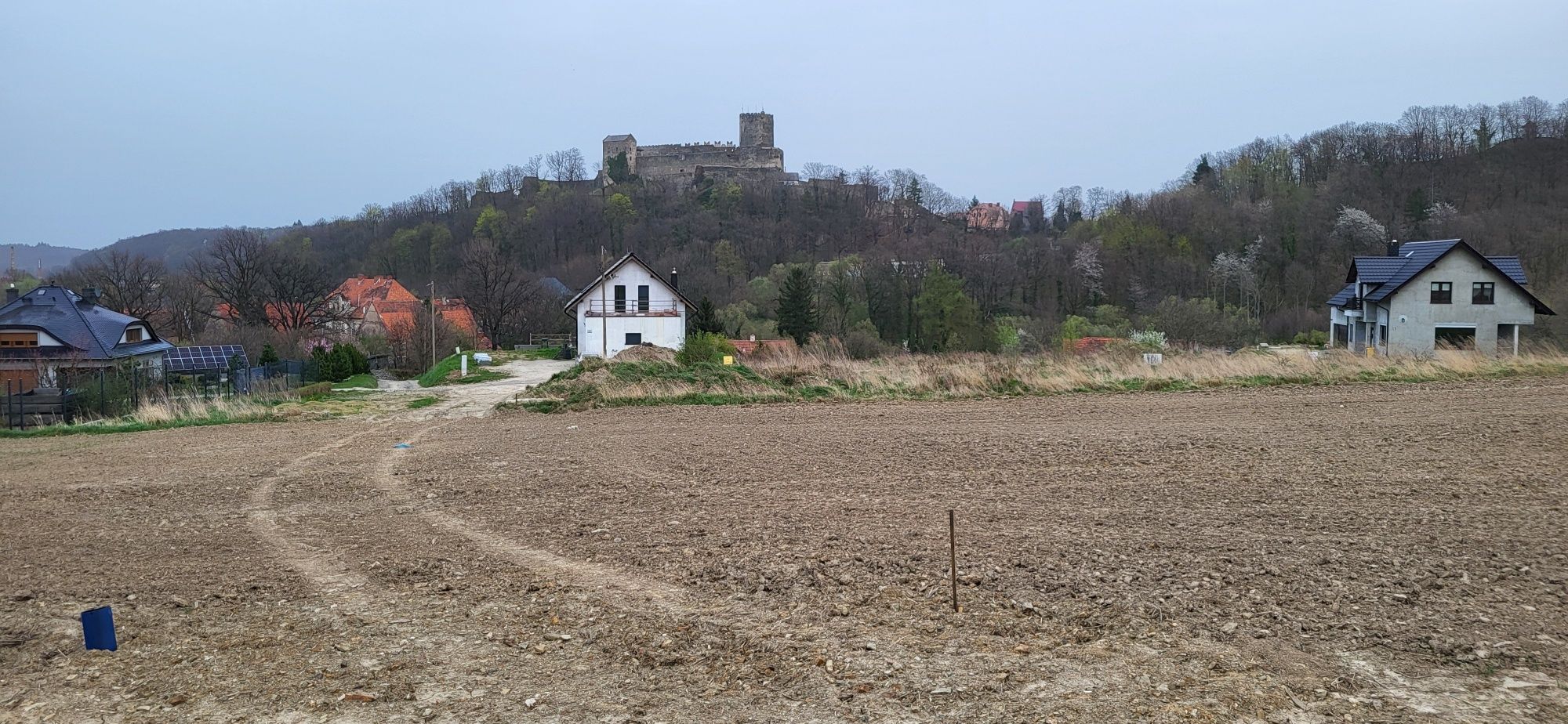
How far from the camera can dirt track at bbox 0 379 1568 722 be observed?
529cm

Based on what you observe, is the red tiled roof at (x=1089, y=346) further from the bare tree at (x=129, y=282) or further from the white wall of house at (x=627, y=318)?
the bare tree at (x=129, y=282)

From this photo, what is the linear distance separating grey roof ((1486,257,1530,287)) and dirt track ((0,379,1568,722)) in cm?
2960

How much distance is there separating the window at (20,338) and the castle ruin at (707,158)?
100595mm

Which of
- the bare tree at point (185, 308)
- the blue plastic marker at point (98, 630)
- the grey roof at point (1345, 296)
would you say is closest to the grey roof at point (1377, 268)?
the grey roof at point (1345, 296)

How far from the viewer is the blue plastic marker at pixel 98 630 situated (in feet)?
20.3

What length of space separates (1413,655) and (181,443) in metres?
18.3

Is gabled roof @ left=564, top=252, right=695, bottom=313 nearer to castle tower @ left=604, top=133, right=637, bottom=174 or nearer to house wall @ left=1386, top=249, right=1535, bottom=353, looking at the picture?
house wall @ left=1386, top=249, right=1535, bottom=353

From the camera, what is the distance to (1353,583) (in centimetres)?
664

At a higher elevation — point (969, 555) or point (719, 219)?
point (719, 219)

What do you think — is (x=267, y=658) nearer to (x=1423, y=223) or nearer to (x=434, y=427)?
(x=434, y=427)

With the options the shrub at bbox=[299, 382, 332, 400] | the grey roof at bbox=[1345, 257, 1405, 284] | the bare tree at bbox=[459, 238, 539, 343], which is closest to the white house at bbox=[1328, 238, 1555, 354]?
the grey roof at bbox=[1345, 257, 1405, 284]

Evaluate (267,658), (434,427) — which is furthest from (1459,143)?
(267,658)

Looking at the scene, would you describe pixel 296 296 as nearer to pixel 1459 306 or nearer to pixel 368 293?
pixel 368 293

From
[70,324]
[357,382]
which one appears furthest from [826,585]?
[70,324]
